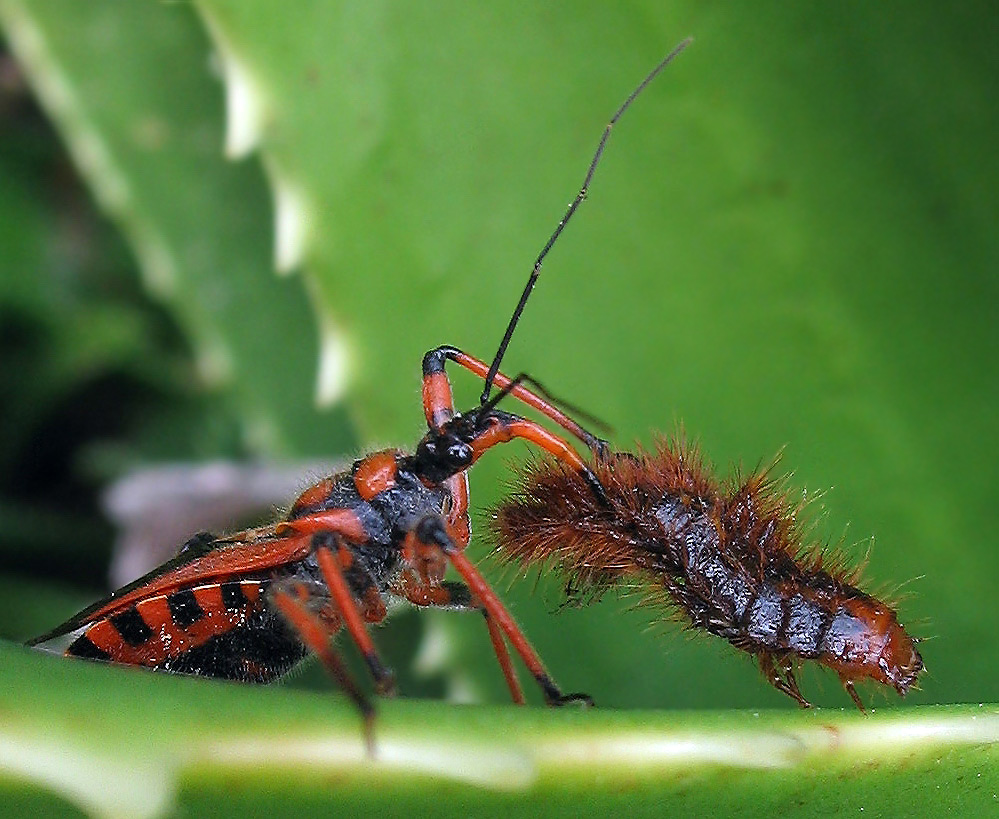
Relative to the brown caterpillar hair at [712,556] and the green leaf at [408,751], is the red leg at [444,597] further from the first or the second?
→ the green leaf at [408,751]

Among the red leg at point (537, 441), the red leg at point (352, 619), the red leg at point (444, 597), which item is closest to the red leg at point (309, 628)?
the red leg at point (352, 619)

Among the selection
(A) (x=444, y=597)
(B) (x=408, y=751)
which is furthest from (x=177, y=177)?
(B) (x=408, y=751)

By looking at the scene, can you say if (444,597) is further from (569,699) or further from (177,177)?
(177,177)

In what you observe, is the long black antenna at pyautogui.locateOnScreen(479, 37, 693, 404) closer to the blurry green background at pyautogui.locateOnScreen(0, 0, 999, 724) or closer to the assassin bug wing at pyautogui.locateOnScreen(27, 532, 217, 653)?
the blurry green background at pyautogui.locateOnScreen(0, 0, 999, 724)

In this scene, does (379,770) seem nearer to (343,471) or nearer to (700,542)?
(700,542)

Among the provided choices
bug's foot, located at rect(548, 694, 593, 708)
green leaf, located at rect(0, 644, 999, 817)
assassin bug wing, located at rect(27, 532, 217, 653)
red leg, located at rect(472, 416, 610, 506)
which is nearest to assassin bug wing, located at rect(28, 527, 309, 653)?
assassin bug wing, located at rect(27, 532, 217, 653)

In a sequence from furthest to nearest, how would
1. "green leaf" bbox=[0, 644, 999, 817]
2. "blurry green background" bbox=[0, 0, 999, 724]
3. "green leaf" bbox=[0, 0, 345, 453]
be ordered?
1. "green leaf" bbox=[0, 0, 345, 453]
2. "blurry green background" bbox=[0, 0, 999, 724]
3. "green leaf" bbox=[0, 644, 999, 817]

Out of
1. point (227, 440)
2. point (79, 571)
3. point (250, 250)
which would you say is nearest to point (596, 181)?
point (250, 250)
